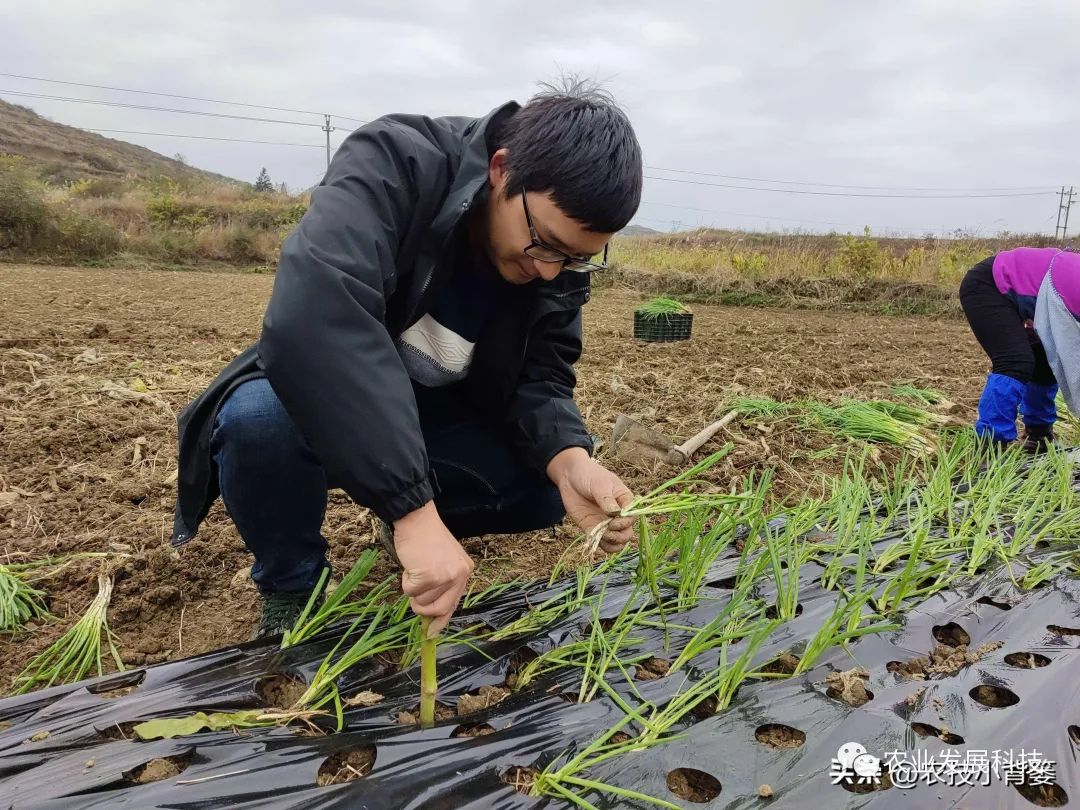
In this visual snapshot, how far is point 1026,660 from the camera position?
1455 millimetres

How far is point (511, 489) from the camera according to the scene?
6.19 ft

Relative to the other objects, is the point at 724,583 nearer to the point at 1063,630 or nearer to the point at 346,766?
the point at 1063,630

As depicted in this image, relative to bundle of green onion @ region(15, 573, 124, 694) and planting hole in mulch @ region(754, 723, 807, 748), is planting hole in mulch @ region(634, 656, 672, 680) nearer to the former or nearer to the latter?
planting hole in mulch @ region(754, 723, 807, 748)

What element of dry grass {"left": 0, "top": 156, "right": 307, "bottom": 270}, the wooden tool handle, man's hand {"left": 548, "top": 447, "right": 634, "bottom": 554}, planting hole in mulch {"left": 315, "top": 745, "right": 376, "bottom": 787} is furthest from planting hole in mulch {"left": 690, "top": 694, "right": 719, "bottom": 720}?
dry grass {"left": 0, "top": 156, "right": 307, "bottom": 270}

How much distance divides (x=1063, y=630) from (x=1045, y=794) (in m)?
0.62

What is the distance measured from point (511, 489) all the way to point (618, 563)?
344 mm

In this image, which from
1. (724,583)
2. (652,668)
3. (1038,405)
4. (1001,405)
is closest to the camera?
(652,668)

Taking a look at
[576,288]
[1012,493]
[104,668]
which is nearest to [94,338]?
[104,668]

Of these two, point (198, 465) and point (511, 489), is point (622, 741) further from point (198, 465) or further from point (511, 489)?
point (198, 465)

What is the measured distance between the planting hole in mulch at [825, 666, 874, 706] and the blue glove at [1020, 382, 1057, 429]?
2.98m

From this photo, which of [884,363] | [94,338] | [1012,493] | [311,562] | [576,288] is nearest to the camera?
[311,562]

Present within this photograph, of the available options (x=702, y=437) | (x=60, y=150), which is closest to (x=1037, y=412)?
(x=702, y=437)

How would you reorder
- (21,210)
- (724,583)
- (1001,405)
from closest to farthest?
(724,583), (1001,405), (21,210)

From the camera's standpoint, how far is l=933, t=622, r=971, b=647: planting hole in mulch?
1.53 metres
